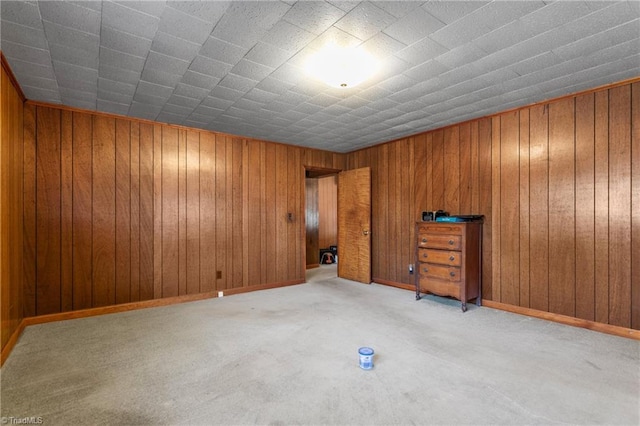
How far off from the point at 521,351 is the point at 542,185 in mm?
1913

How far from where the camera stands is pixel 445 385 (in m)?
2.02

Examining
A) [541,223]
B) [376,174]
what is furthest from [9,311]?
[541,223]

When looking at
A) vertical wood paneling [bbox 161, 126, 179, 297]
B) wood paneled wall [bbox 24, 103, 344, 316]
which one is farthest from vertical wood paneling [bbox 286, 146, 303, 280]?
vertical wood paneling [bbox 161, 126, 179, 297]

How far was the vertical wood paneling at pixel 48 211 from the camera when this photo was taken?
3342 mm

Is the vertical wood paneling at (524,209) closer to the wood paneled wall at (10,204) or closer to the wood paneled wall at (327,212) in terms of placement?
the wood paneled wall at (327,212)

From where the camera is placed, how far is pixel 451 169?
428 centimetres

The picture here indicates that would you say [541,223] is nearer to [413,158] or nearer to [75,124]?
[413,158]

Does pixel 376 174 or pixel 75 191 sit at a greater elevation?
pixel 376 174

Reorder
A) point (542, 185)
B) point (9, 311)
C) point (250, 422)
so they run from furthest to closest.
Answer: point (542, 185), point (9, 311), point (250, 422)

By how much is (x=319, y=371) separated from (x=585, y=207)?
3.15 meters

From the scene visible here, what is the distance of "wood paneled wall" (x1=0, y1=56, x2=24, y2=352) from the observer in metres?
2.44

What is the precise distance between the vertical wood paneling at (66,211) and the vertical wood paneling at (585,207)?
5618 mm

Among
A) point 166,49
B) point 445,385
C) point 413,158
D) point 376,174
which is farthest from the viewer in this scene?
point 376,174

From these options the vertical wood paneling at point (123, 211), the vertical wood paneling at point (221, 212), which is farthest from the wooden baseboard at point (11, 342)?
the vertical wood paneling at point (221, 212)
